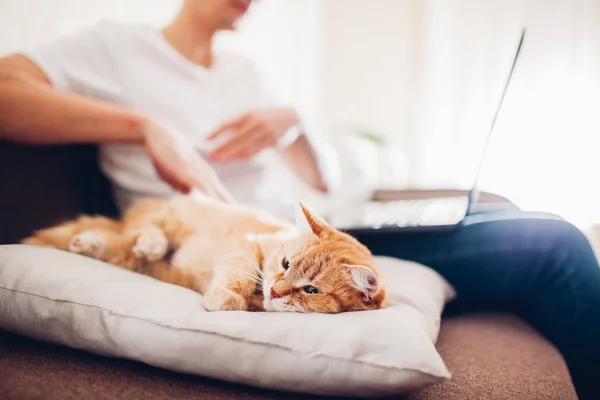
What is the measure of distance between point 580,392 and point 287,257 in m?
0.68

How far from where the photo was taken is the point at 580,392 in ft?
2.94

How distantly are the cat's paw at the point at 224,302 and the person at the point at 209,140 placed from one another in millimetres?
430

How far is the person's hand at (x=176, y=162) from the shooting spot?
1048 millimetres

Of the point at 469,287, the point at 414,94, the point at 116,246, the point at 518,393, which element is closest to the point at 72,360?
the point at 116,246

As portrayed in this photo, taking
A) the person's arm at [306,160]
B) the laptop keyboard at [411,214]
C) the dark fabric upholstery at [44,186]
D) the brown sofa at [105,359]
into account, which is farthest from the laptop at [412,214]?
the dark fabric upholstery at [44,186]

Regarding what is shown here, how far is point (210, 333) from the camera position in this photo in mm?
589

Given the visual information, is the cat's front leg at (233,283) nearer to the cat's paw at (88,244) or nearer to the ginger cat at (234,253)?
the ginger cat at (234,253)

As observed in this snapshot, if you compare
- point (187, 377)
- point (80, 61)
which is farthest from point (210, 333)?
point (80, 61)

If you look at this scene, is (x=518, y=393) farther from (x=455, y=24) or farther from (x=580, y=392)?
(x=455, y=24)

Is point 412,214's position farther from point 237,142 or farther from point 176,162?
point 176,162

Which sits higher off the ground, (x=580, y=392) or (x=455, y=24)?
(x=455, y=24)

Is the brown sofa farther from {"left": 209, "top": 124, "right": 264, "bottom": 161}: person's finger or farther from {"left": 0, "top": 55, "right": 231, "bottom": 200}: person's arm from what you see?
{"left": 209, "top": 124, "right": 264, "bottom": 161}: person's finger

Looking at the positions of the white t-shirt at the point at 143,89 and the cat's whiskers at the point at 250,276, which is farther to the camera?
the white t-shirt at the point at 143,89

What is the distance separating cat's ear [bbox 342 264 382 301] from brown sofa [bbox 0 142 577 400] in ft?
0.51
